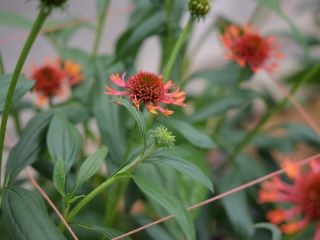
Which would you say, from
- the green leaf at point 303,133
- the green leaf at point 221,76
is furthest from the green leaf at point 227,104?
the green leaf at point 303,133

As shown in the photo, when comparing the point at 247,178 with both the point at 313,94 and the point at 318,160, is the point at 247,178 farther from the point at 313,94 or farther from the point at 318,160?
the point at 313,94

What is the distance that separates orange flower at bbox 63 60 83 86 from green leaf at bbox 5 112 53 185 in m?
0.18

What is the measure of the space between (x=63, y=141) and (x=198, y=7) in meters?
0.17

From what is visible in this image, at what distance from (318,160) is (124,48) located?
0.90 ft

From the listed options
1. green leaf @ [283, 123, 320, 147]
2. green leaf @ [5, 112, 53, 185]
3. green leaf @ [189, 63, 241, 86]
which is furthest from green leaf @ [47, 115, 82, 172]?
green leaf @ [283, 123, 320, 147]

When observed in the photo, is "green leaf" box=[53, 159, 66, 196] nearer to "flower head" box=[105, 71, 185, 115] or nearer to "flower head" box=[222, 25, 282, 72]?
"flower head" box=[105, 71, 185, 115]

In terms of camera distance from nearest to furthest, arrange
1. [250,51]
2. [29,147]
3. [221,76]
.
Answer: [29,147]
[250,51]
[221,76]

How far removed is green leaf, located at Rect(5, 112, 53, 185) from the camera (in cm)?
47

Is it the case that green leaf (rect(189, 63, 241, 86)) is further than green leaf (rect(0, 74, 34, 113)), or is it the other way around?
green leaf (rect(189, 63, 241, 86))

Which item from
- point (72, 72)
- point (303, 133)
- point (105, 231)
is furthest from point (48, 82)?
point (303, 133)

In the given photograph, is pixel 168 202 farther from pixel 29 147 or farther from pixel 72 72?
pixel 72 72

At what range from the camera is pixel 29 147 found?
0.48 m

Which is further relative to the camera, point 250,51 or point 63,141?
point 250,51

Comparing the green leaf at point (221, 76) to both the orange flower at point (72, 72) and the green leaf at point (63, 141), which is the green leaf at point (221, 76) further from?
the green leaf at point (63, 141)
